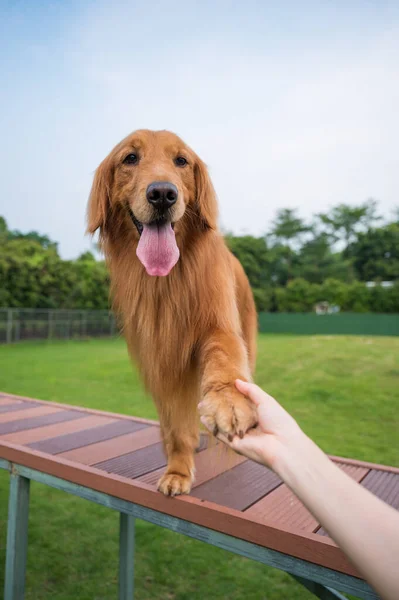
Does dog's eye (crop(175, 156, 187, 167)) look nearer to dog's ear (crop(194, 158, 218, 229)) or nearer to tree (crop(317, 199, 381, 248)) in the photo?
dog's ear (crop(194, 158, 218, 229))

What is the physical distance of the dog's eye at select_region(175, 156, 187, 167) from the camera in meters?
2.41

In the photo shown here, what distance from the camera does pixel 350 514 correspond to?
3.20ft

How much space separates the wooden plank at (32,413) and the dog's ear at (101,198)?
2.39 m

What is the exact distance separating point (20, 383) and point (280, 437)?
10.5m

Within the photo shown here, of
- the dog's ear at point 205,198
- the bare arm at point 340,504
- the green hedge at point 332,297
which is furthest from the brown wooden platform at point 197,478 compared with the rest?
the green hedge at point 332,297

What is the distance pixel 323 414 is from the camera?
8.02 m

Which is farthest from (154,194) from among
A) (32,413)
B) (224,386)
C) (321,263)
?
(321,263)

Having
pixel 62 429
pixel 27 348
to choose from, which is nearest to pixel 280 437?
pixel 62 429

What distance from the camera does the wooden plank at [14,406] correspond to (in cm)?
443

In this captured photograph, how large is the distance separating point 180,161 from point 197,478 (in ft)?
6.01

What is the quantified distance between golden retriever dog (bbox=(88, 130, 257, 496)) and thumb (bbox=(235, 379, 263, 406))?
1.54 feet

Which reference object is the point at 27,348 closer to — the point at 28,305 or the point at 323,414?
the point at 28,305

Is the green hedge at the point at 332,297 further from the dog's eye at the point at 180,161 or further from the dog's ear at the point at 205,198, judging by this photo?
the dog's eye at the point at 180,161

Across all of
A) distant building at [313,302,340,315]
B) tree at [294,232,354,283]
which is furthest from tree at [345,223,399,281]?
distant building at [313,302,340,315]
